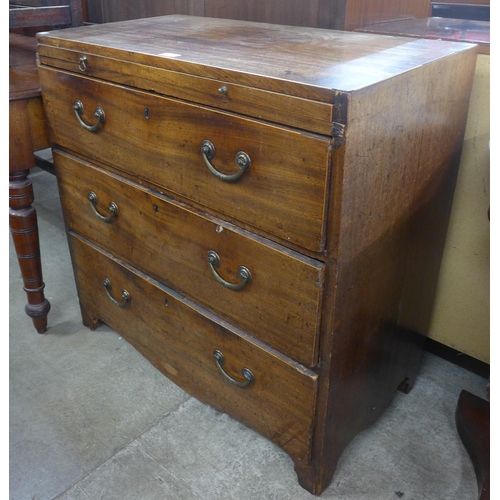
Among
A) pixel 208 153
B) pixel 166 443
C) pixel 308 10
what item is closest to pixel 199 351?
pixel 166 443

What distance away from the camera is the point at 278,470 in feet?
4.01

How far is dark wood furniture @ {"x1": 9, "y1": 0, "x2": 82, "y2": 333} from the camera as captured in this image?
54.2 inches

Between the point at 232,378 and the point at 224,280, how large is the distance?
0.25 metres

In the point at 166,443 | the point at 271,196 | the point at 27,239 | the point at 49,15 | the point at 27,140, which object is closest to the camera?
the point at 271,196

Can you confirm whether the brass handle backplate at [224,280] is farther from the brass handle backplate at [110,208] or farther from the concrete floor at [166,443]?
the concrete floor at [166,443]

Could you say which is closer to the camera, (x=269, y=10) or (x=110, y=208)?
(x=110, y=208)

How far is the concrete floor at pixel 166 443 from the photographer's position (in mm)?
1183

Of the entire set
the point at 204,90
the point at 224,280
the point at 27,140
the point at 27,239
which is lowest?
the point at 27,239

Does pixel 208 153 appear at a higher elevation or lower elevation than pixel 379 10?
lower

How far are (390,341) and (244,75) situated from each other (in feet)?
2.18

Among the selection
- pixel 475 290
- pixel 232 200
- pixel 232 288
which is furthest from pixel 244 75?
pixel 475 290

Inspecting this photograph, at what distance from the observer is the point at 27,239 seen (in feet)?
5.04

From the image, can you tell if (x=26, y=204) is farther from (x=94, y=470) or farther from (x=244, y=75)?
(x=244, y=75)

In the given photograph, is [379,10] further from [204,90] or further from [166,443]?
[166,443]
